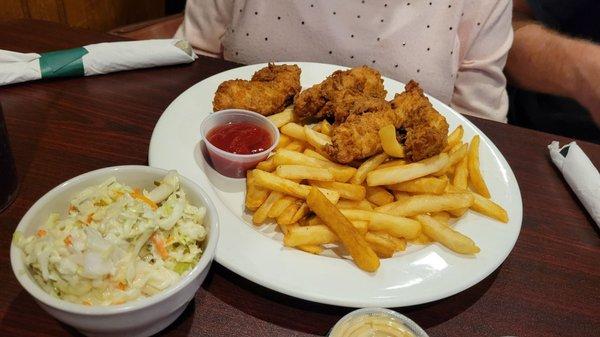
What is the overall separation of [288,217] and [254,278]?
253 millimetres

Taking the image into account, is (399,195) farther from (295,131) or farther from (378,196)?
(295,131)

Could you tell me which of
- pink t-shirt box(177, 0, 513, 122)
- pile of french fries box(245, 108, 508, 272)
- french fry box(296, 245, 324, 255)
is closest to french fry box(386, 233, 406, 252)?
pile of french fries box(245, 108, 508, 272)

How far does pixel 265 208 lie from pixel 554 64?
2.03m

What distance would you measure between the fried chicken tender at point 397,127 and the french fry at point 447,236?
0.27m

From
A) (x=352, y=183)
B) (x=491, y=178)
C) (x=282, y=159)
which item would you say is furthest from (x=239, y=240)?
(x=491, y=178)

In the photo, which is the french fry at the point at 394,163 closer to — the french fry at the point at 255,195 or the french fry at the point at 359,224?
the french fry at the point at 359,224

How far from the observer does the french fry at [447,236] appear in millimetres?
1477

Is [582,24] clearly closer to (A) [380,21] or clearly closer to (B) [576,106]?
(B) [576,106]

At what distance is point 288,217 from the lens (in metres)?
1.51

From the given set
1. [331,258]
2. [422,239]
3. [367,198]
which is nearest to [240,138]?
[367,198]

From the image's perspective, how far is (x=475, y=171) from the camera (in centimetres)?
180

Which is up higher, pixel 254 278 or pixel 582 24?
pixel 582 24

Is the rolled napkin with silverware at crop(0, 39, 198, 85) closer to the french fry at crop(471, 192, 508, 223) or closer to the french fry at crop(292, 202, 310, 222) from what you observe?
the french fry at crop(292, 202, 310, 222)

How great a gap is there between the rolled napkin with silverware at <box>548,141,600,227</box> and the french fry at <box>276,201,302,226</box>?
1148 millimetres
